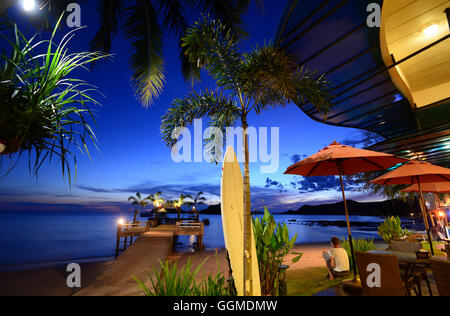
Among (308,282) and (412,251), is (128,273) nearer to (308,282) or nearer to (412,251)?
(308,282)

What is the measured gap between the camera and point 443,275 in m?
2.96

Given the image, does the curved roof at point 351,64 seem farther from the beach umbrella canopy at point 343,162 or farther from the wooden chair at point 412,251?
the wooden chair at point 412,251

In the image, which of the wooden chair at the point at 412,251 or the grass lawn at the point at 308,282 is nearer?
the wooden chair at the point at 412,251

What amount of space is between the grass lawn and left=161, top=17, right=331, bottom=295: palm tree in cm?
208

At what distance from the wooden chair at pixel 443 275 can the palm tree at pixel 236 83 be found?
2.78m

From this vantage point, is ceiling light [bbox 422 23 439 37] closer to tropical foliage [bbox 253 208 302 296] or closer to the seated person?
the seated person

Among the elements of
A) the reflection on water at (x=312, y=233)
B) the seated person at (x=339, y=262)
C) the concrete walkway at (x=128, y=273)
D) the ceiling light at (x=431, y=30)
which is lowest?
the reflection on water at (x=312, y=233)

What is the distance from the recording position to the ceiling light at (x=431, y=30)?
5.15 meters

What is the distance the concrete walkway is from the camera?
540 centimetres

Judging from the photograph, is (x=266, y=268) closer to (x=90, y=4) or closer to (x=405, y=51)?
(x=405, y=51)

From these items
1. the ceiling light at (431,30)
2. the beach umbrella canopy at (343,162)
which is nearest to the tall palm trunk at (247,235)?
the beach umbrella canopy at (343,162)

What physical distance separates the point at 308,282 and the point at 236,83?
5.11m

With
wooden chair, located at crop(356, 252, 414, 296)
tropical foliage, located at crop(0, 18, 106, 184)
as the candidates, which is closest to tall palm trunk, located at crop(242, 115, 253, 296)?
wooden chair, located at crop(356, 252, 414, 296)

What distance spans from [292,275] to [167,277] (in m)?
4.31
